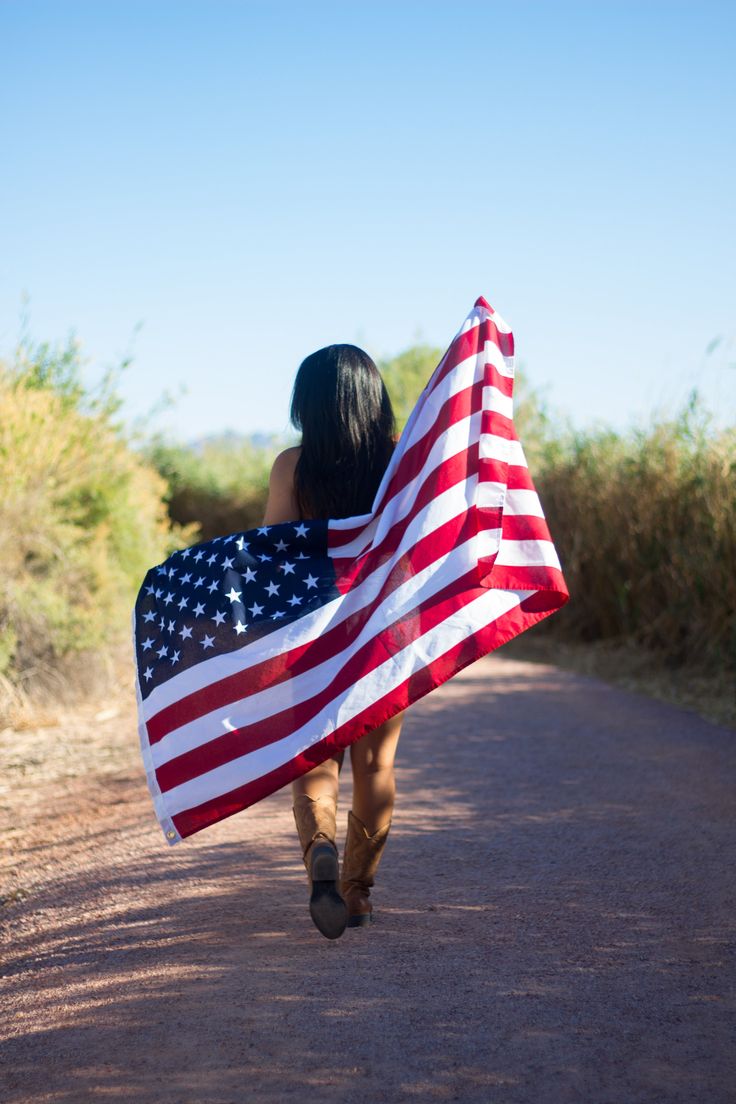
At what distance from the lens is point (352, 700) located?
11.1 feet

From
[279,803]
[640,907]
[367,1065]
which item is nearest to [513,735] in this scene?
[279,803]

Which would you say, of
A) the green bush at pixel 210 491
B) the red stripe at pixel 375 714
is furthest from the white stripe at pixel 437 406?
the green bush at pixel 210 491

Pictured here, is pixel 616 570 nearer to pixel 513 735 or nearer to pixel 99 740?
pixel 513 735

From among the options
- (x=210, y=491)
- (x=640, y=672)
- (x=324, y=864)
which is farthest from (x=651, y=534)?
(x=210, y=491)

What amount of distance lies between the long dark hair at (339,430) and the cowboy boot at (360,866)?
1099 mm

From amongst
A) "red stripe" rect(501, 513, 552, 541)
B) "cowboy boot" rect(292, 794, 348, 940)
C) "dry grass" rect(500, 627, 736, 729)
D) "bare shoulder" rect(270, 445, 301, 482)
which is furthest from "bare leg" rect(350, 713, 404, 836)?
"dry grass" rect(500, 627, 736, 729)

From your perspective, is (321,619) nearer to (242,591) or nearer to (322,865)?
(242,591)

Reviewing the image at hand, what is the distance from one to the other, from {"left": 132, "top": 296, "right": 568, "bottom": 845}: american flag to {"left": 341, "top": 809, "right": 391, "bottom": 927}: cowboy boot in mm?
355

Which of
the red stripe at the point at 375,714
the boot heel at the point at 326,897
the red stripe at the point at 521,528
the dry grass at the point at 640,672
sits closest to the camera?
the boot heel at the point at 326,897

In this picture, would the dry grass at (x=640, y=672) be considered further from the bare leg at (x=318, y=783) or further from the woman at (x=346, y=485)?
the bare leg at (x=318, y=783)

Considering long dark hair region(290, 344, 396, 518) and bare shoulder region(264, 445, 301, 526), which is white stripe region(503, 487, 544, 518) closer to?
long dark hair region(290, 344, 396, 518)

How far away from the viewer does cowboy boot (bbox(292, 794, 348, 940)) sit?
3090 mm

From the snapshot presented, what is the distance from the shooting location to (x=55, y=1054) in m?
2.81

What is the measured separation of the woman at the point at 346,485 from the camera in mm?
3482
